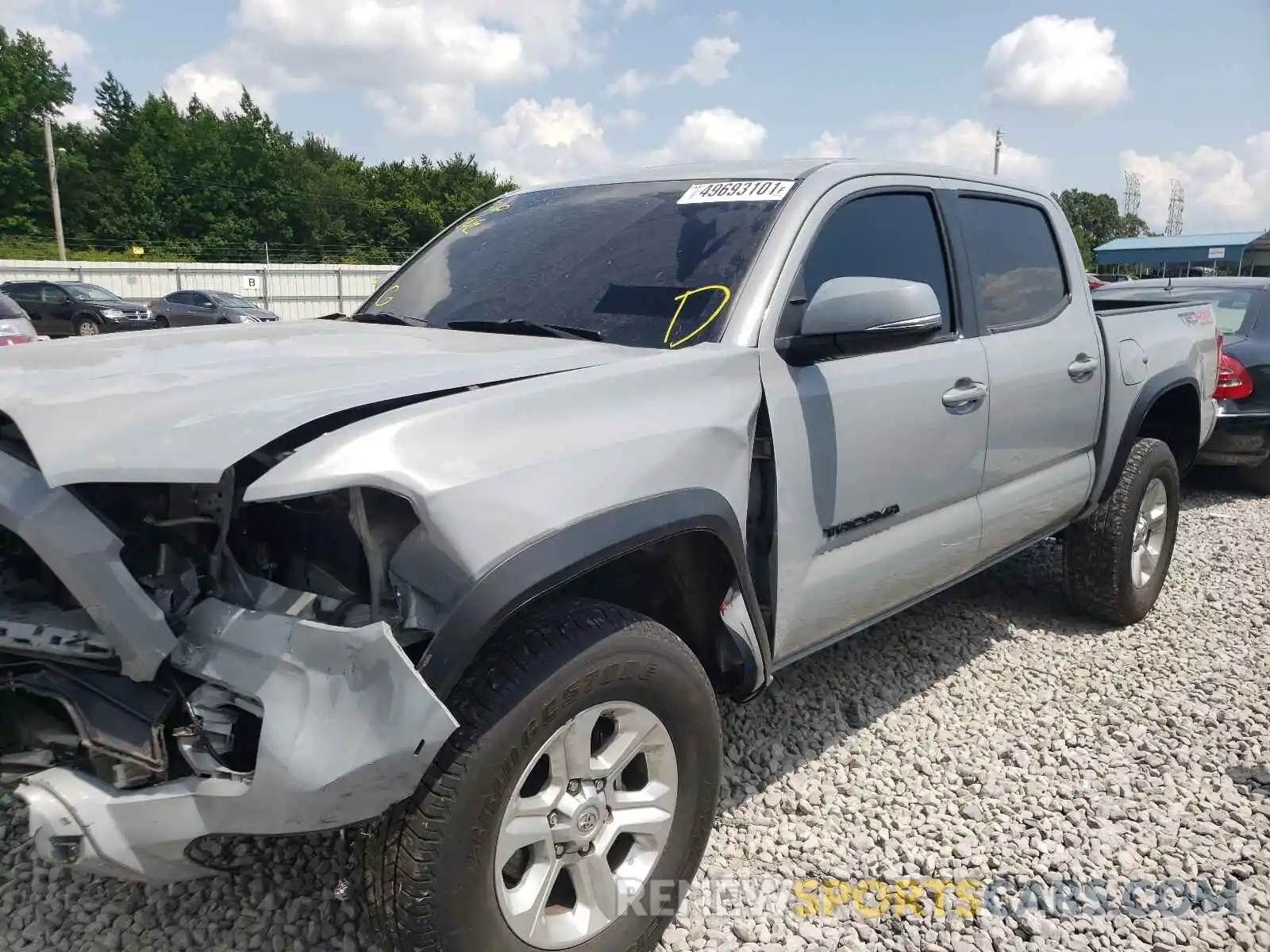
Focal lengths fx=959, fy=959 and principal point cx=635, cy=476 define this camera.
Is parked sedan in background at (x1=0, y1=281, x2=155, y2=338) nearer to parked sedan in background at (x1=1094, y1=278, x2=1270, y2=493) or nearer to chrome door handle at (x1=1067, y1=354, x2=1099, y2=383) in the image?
parked sedan in background at (x1=1094, y1=278, x2=1270, y2=493)

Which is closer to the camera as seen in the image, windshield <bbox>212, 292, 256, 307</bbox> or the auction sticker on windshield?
the auction sticker on windshield

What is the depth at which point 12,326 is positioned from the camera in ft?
32.5

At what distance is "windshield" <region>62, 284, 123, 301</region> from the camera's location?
76.6 feet

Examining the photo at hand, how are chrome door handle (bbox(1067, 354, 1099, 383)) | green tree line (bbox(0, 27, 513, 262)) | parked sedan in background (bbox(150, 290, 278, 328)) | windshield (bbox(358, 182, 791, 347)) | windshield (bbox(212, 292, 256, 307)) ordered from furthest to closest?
green tree line (bbox(0, 27, 513, 262)) < windshield (bbox(212, 292, 256, 307)) < parked sedan in background (bbox(150, 290, 278, 328)) < chrome door handle (bbox(1067, 354, 1099, 383)) < windshield (bbox(358, 182, 791, 347))

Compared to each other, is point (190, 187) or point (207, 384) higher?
point (190, 187)

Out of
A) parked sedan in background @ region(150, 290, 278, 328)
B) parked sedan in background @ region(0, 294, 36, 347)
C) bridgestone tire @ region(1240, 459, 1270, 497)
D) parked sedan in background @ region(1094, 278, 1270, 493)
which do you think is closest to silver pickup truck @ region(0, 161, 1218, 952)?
parked sedan in background @ region(1094, 278, 1270, 493)

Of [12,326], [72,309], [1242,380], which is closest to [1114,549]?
[1242,380]

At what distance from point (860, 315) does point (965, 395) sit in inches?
34.0

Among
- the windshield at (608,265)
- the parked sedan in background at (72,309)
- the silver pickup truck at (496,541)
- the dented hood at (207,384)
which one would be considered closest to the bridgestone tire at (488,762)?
the silver pickup truck at (496,541)

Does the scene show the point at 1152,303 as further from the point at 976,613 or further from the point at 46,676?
the point at 46,676

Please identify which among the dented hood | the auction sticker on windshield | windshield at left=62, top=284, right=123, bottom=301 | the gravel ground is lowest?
the gravel ground

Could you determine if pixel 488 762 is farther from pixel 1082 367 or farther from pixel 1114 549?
pixel 1114 549

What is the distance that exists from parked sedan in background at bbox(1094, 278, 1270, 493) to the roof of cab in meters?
3.71

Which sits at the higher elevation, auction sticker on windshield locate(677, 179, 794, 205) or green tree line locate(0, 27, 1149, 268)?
green tree line locate(0, 27, 1149, 268)
